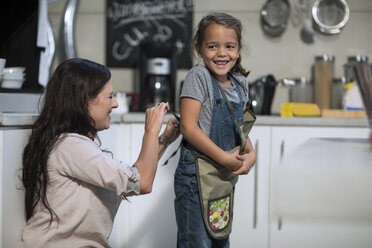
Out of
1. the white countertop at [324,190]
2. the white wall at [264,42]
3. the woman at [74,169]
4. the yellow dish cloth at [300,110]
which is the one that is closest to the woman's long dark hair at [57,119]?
the woman at [74,169]

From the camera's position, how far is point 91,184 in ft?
3.80

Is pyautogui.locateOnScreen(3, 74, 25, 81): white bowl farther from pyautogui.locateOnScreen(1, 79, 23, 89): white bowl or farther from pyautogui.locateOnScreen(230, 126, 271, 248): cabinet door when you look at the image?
pyautogui.locateOnScreen(230, 126, 271, 248): cabinet door

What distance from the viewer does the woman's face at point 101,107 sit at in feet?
3.93

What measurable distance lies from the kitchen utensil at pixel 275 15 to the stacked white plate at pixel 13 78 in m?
1.30

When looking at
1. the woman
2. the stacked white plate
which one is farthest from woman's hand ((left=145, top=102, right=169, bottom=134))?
the stacked white plate

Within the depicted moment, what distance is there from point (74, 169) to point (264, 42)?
160 cm

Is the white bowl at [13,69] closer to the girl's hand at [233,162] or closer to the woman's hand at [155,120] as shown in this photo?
the woman's hand at [155,120]

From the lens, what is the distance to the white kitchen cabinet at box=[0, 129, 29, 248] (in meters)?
1.08

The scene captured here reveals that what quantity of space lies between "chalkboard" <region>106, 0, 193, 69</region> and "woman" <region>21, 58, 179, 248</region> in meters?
1.31

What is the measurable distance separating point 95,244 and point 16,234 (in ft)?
0.62

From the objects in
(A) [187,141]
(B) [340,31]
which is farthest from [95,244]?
(B) [340,31]

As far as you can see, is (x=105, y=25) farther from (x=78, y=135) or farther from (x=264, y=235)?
(x=78, y=135)

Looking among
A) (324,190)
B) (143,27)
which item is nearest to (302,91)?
(143,27)

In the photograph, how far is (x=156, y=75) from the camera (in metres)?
2.25
